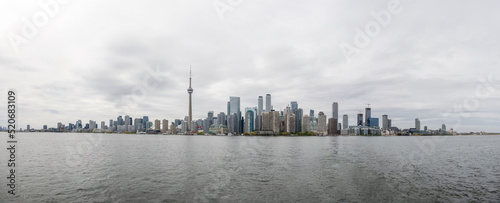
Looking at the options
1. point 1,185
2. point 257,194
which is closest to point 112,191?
point 1,185

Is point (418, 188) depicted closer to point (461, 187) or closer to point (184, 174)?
point (461, 187)

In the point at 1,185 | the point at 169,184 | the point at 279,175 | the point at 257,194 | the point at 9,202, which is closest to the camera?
the point at 9,202

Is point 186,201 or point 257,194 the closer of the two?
point 186,201

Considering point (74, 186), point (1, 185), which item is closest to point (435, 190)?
point (74, 186)

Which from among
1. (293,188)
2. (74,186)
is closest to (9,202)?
(74,186)

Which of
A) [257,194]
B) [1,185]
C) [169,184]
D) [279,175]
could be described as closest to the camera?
[257,194]

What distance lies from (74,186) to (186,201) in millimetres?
19307

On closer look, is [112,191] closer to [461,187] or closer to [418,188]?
[418,188]

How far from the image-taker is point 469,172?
5300 cm

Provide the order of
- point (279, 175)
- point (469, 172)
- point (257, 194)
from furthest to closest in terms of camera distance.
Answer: point (469, 172) → point (279, 175) → point (257, 194)

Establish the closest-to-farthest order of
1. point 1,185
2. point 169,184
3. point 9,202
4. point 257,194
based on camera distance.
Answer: point 9,202
point 257,194
point 1,185
point 169,184

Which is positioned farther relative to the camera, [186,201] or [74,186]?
[74,186]

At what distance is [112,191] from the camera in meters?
34.2

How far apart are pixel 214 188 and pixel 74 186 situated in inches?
822
